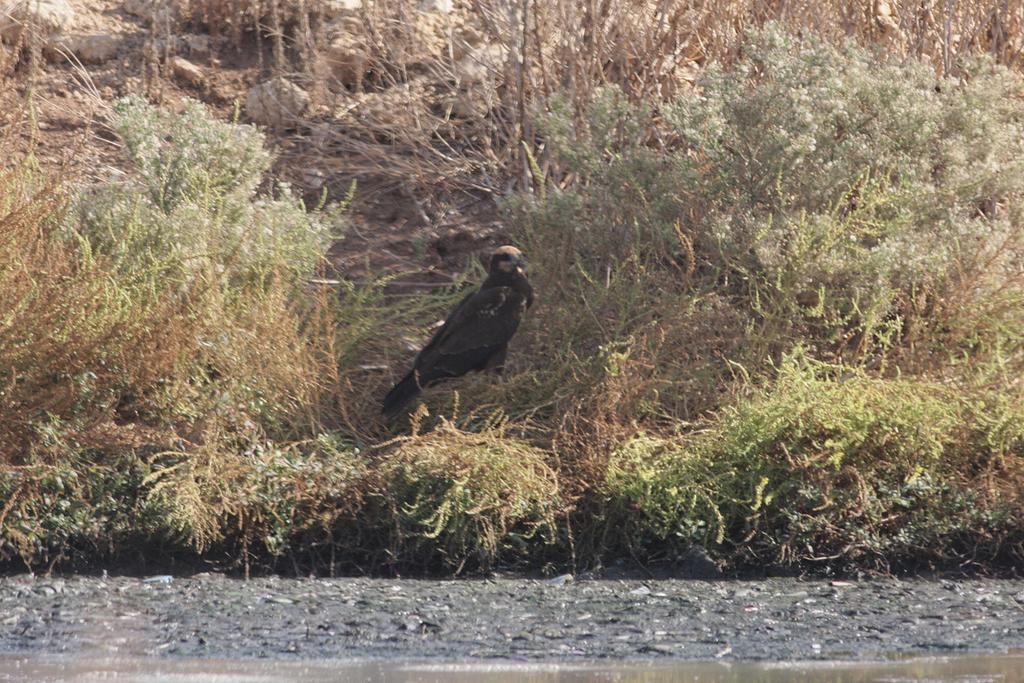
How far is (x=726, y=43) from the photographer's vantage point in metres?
9.16

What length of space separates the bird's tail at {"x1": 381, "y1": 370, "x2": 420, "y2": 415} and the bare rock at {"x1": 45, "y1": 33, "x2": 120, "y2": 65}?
5.05 meters

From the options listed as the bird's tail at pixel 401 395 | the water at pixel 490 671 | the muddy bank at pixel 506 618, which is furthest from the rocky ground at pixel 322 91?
the water at pixel 490 671

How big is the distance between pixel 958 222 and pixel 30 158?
4486 mm

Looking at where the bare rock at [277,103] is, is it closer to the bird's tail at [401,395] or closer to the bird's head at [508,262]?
the bird's head at [508,262]

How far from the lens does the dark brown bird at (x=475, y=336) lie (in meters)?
7.12

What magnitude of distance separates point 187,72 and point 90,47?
756 millimetres

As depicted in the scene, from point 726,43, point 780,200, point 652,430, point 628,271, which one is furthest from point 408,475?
point 726,43

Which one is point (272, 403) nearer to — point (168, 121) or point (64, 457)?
point (64, 457)

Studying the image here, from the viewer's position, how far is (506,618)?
5594 millimetres

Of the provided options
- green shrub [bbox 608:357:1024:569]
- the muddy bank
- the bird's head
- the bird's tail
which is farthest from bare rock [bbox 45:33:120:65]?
green shrub [bbox 608:357:1024:569]

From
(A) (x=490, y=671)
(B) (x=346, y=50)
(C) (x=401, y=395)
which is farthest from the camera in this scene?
(B) (x=346, y=50)

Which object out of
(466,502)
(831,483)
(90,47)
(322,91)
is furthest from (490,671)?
(90,47)

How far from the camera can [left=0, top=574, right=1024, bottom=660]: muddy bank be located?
17.0ft

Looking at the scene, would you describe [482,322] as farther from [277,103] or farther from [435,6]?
[435,6]
